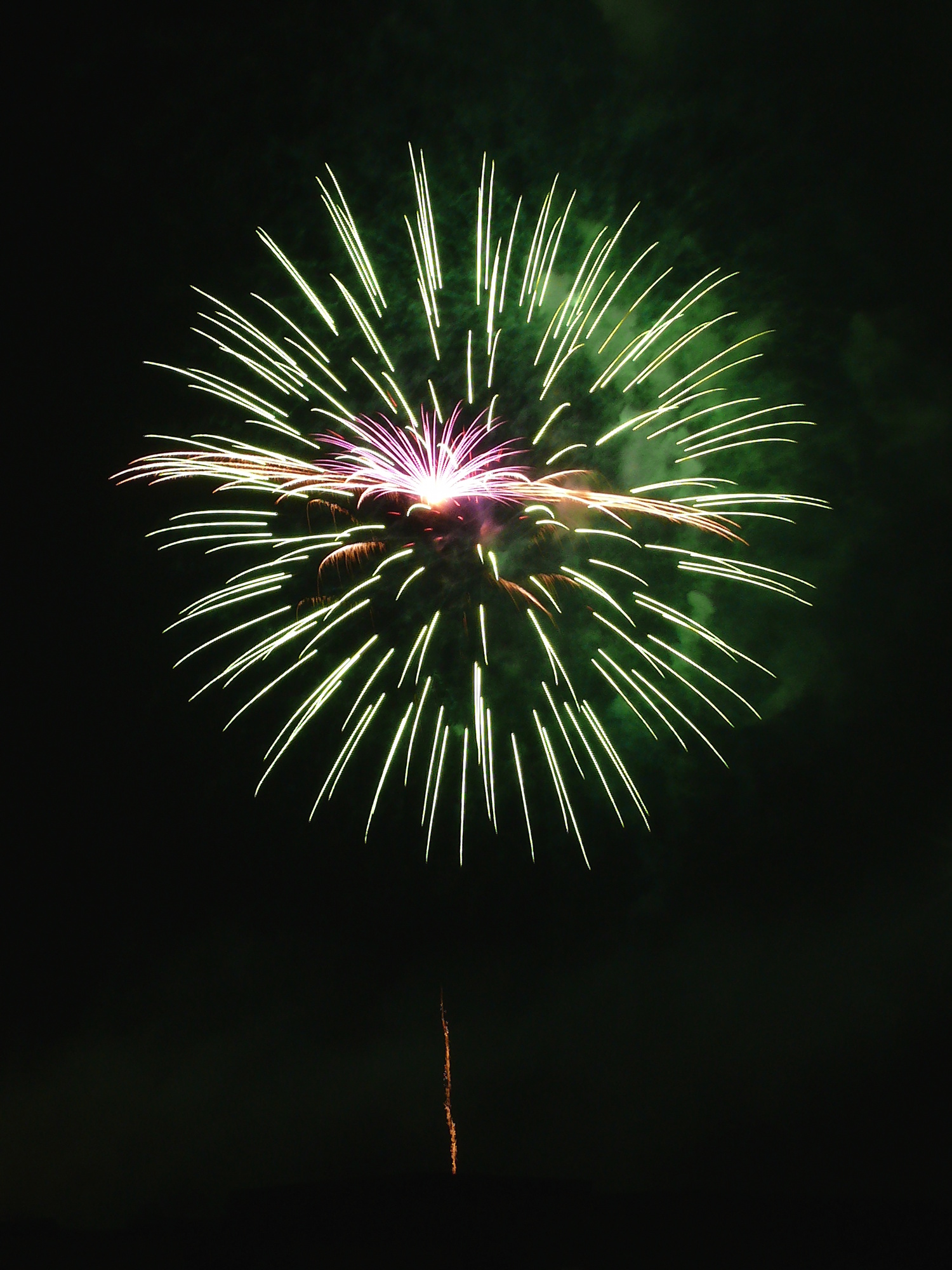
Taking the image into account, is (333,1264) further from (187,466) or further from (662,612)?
(187,466)

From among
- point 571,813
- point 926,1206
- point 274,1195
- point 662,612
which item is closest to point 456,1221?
point 274,1195

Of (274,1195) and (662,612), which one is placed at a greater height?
(662,612)

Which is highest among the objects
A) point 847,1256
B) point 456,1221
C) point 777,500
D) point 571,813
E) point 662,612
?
point 777,500

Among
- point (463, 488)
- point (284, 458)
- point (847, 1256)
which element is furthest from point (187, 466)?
point (847, 1256)

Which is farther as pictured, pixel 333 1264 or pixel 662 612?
pixel 333 1264

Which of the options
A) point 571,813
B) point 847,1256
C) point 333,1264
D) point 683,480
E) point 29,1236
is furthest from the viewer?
point 29,1236

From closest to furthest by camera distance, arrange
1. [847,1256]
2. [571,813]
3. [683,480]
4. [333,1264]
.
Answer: [571,813] → [683,480] → [847,1256] → [333,1264]

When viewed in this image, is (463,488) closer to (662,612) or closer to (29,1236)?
(662,612)

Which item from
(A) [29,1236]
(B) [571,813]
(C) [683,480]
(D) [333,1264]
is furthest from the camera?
(A) [29,1236]

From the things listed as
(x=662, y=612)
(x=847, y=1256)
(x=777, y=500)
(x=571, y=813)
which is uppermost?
(x=777, y=500)
